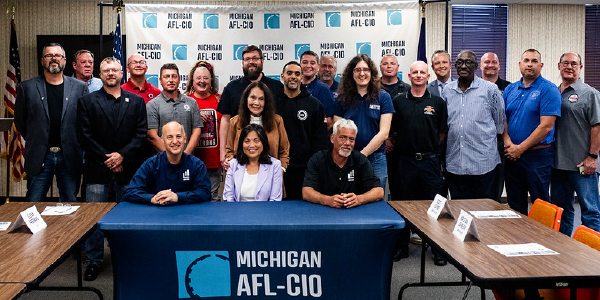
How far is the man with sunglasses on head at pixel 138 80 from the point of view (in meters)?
3.82

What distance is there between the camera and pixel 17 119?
11.0 ft

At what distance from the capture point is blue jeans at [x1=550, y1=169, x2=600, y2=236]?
3.54 m

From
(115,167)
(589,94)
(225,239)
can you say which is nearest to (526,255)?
(225,239)

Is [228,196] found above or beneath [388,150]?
beneath

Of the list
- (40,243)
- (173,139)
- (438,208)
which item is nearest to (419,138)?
(438,208)

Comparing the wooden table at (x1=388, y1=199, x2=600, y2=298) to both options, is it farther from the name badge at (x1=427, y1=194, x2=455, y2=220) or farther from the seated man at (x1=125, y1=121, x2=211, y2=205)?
the seated man at (x1=125, y1=121, x2=211, y2=205)

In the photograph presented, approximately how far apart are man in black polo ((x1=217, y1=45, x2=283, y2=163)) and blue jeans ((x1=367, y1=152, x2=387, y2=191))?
86cm

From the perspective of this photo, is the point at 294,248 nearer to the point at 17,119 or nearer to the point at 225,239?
the point at 225,239

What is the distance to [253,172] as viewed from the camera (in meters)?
2.92

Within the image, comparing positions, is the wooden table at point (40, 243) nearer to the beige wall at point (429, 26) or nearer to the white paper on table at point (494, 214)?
the white paper on table at point (494, 214)

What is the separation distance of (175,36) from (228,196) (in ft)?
7.60

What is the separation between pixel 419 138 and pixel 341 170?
91cm

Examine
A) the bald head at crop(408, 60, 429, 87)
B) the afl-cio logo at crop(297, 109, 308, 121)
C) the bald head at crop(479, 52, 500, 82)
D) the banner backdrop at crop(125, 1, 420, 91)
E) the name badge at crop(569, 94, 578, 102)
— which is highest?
the banner backdrop at crop(125, 1, 420, 91)

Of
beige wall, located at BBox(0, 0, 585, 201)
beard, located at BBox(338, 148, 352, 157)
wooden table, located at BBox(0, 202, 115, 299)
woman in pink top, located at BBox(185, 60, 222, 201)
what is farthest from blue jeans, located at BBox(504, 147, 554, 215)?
wooden table, located at BBox(0, 202, 115, 299)
